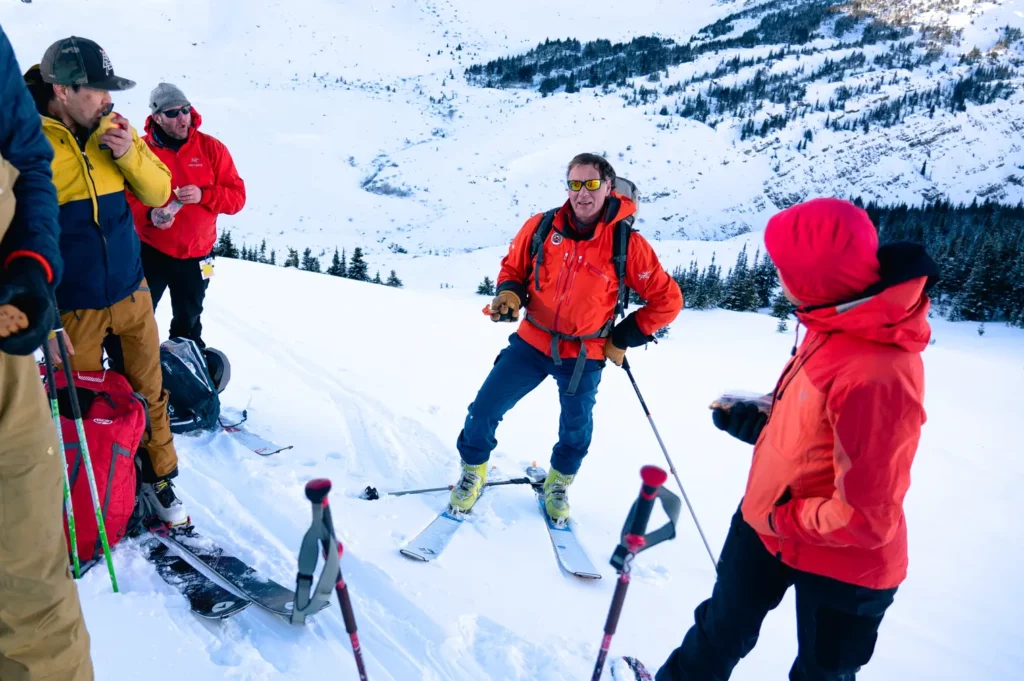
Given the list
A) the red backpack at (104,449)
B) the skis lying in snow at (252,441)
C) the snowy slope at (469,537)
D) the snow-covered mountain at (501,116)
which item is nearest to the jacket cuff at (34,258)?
the red backpack at (104,449)

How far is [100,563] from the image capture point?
8.14ft

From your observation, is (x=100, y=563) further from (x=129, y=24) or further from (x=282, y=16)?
(x=282, y=16)

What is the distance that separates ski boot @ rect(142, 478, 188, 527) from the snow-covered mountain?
85.8 ft

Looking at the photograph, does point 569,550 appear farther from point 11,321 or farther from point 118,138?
point 118,138

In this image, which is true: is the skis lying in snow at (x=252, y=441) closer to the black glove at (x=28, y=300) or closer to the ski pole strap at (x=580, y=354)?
the ski pole strap at (x=580, y=354)

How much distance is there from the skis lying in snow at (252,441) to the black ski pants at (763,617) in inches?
113

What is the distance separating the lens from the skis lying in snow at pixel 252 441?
12.5 feet

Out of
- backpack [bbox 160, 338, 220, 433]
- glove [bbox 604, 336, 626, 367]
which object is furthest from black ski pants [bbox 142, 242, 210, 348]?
glove [bbox 604, 336, 626, 367]

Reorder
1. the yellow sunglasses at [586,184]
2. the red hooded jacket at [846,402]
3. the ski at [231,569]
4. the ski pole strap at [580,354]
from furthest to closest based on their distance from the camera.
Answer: the ski pole strap at [580,354] → the yellow sunglasses at [586,184] → the ski at [231,569] → the red hooded jacket at [846,402]

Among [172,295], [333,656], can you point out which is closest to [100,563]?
[333,656]

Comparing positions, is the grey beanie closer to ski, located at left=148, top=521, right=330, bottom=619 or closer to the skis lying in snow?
the skis lying in snow

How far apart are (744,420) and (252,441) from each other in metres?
3.27

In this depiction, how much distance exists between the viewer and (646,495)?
1.45 meters

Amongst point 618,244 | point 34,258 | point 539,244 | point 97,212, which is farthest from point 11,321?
point 618,244
